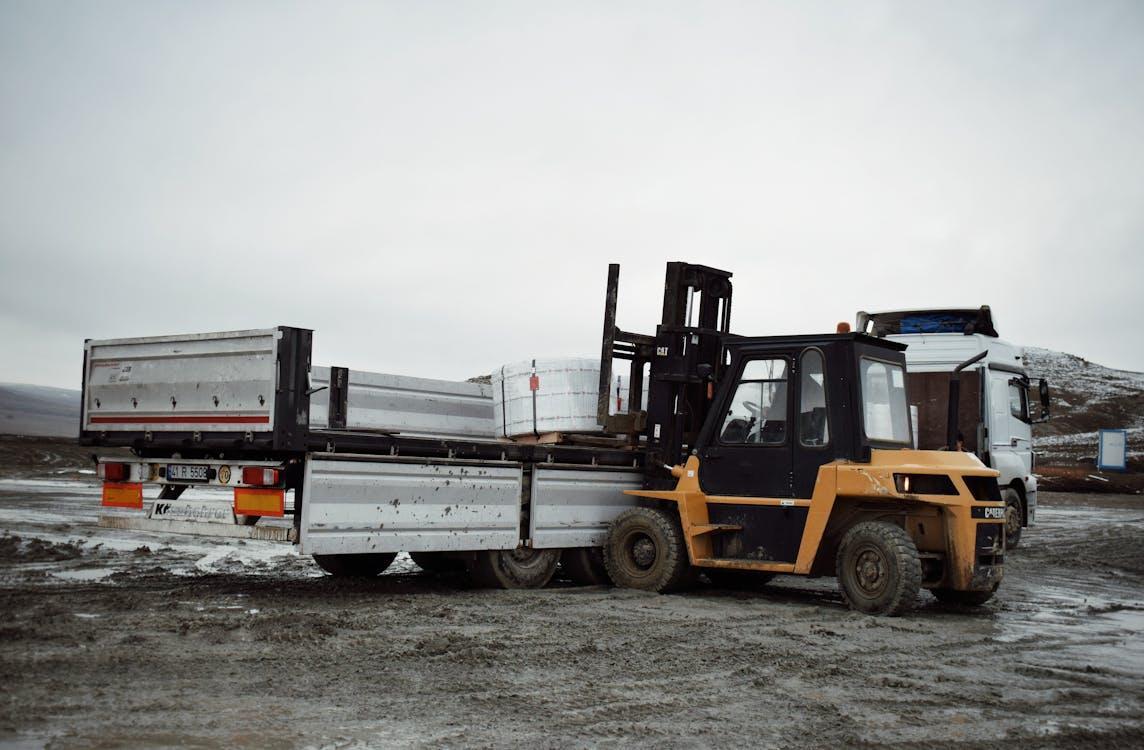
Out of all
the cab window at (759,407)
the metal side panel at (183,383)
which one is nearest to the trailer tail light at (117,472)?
the metal side panel at (183,383)

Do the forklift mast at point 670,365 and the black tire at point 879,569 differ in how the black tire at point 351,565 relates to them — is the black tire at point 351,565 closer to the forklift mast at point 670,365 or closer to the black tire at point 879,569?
the forklift mast at point 670,365

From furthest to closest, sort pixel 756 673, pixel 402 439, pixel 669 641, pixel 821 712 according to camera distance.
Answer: pixel 402 439
pixel 669 641
pixel 756 673
pixel 821 712

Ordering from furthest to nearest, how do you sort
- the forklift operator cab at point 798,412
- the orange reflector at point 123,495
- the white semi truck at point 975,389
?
the white semi truck at point 975,389 < the forklift operator cab at point 798,412 < the orange reflector at point 123,495

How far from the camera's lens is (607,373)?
10.9 metres

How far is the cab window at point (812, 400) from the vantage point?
9844 millimetres

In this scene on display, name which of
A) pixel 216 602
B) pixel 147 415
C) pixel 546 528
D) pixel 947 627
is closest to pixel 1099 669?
pixel 947 627

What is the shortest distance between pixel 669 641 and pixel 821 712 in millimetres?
2034

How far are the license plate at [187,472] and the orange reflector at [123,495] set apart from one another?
0.39 m

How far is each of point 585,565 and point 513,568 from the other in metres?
1.00

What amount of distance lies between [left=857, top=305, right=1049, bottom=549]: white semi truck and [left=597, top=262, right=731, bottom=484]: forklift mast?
18.1 feet

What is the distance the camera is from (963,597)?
10.2m

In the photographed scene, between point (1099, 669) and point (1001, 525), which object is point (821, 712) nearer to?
point (1099, 669)

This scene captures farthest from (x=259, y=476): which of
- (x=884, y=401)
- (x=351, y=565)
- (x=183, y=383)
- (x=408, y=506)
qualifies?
(x=884, y=401)

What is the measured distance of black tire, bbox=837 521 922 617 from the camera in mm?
9094
